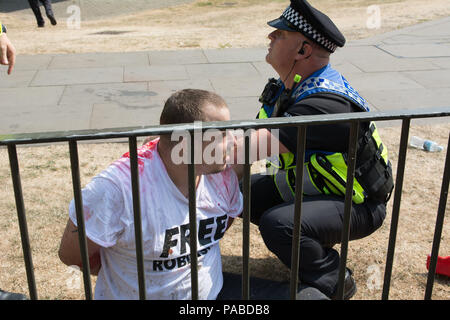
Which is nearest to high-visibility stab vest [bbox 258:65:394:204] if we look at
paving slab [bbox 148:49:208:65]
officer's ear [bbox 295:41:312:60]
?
officer's ear [bbox 295:41:312:60]

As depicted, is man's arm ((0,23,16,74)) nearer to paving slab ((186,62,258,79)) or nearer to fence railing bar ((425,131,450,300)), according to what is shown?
fence railing bar ((425,131,450,300))

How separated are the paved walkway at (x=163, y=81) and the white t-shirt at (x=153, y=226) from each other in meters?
3.53

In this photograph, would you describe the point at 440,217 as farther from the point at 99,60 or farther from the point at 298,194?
the point at 99,60

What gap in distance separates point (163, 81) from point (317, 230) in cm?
498

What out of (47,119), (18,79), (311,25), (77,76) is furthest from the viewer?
(77,76)

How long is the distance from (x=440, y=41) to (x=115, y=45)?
574cm

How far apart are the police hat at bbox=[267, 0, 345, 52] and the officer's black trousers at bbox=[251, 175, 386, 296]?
80cm

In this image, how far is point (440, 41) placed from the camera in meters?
9.74

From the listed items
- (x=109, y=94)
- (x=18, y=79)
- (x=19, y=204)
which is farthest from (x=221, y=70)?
(x=19, y=204)

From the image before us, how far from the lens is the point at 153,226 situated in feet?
7.05

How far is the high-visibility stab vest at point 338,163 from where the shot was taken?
265 cm

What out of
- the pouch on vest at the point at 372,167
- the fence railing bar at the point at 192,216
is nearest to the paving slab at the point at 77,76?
the pouch on vest at the point at 372,167

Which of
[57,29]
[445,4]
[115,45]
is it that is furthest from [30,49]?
[445,4]
